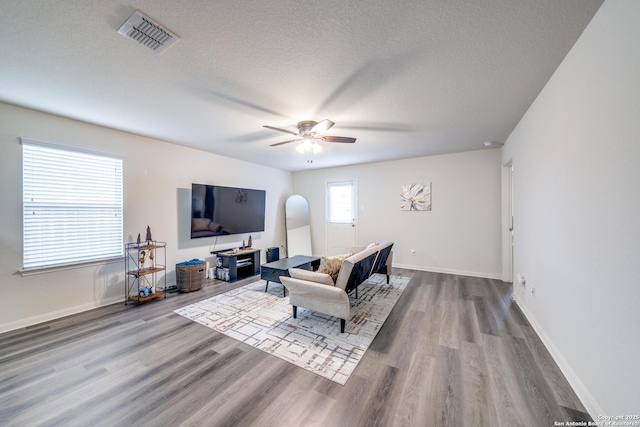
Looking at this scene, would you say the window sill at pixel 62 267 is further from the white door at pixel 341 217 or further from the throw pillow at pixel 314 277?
the white door at pixel 341 217

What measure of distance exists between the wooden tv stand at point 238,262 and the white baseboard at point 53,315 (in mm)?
1601

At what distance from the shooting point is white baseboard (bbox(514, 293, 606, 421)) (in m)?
1.47

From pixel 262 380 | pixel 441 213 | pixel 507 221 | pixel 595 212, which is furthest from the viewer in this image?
pixel 441 213

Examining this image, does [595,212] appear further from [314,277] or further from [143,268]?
[143,268]

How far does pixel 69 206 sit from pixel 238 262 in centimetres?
262

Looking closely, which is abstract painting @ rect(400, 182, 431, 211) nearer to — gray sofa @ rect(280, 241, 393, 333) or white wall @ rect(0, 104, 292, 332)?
gray sofa @ rect(280, 241, 393, 333)

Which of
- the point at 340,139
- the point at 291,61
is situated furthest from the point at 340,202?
the point at 291,61

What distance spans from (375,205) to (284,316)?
3666 mm

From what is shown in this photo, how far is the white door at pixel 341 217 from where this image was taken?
6070 mm

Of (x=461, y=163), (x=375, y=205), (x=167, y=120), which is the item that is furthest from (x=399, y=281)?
(x=167, y=120)

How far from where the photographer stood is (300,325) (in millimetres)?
2732

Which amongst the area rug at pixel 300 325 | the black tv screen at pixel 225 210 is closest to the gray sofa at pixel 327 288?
the area rug at pixel 300 325

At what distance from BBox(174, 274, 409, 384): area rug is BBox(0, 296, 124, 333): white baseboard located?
116 cm

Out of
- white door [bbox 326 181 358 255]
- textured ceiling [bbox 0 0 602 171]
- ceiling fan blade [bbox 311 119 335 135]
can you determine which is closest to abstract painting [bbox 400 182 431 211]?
white door [bbox 326 181 358 255]
